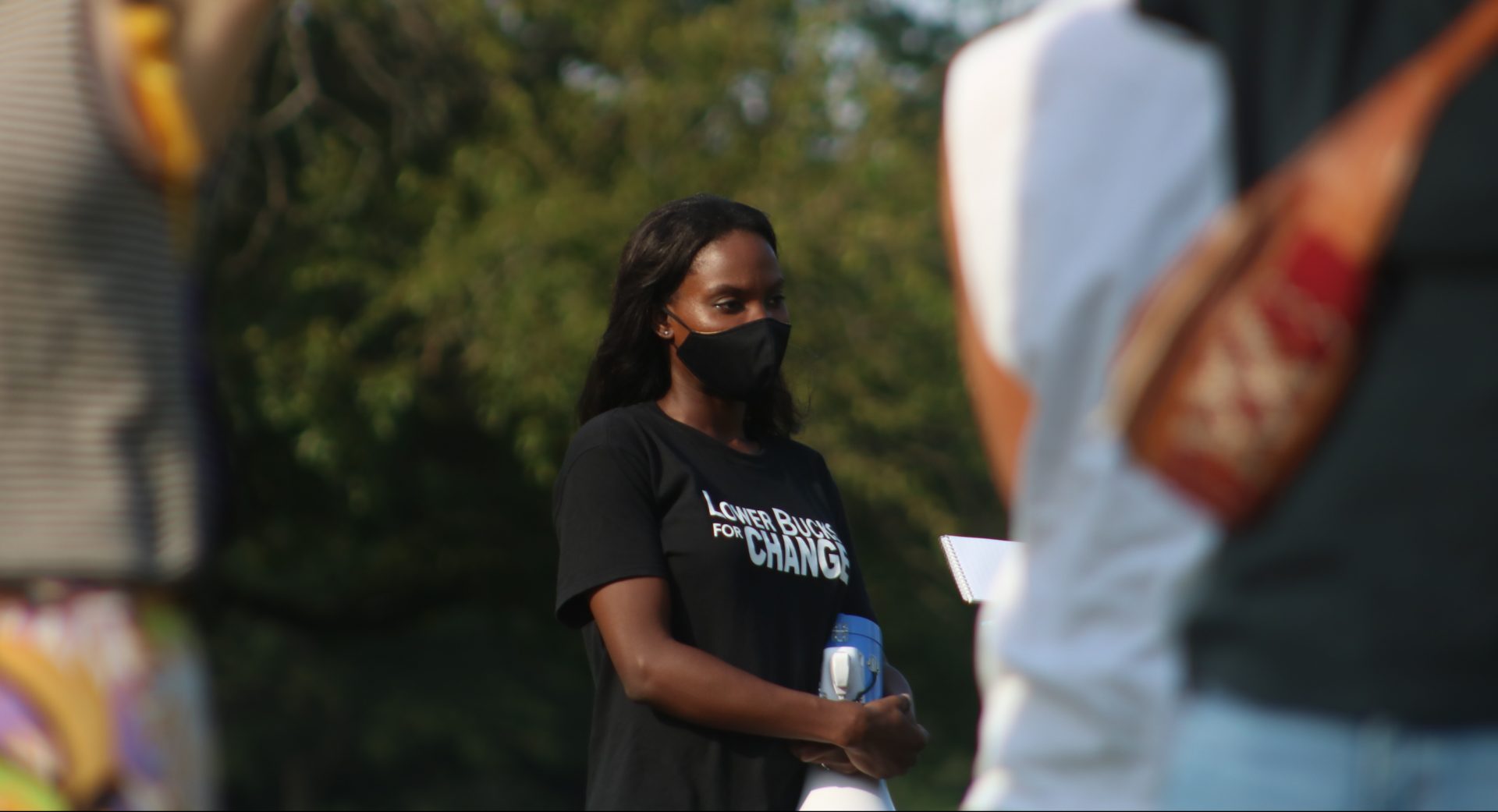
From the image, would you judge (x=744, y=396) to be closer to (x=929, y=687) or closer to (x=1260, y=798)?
(x=1260, y=798)

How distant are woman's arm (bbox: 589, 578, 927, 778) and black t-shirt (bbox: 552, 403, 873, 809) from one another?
0.04 m

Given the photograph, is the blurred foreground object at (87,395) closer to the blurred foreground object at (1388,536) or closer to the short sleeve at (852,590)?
the blurred foreground object at (1388,536)

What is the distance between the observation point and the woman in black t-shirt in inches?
106

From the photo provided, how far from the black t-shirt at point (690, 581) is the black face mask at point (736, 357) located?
15 centimetres

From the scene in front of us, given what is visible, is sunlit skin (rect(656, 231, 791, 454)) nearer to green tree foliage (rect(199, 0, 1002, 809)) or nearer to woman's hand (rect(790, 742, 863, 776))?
woman's hand (rect(790, 742, 863, 776))

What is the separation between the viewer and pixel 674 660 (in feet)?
8.75

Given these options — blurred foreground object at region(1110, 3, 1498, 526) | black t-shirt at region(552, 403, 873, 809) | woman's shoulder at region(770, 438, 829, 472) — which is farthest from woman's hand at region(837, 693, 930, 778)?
blurred foreground object at region(1110, 3, 1498, 526)

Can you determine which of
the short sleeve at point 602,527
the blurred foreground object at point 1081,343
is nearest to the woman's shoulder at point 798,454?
the short sleeve at point 602,527

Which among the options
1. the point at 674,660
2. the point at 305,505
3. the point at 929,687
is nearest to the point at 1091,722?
the point at 674,660

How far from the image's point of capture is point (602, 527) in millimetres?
2777

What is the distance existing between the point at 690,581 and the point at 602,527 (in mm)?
167

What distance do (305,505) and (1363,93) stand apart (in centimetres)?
1147

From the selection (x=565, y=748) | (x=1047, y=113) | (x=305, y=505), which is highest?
(x=1047, y=113)

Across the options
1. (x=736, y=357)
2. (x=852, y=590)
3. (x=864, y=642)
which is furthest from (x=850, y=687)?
(x=736, y=357)
